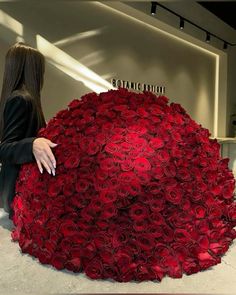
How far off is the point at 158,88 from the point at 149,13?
1191mm

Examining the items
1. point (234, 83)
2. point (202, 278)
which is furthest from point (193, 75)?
point (202, 278)

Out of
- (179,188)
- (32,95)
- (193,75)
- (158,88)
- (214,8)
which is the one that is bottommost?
(179,188)

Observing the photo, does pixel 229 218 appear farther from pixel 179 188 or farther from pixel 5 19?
pixel 5 19

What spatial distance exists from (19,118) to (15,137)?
0.08m

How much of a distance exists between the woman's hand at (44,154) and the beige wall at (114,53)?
2.07 metres

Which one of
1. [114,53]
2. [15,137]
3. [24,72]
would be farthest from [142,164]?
[114,53]

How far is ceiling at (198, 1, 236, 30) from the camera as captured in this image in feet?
19.3

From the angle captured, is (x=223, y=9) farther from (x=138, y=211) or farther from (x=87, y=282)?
(x=87, y=282)

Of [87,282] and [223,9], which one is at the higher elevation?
[223,9]

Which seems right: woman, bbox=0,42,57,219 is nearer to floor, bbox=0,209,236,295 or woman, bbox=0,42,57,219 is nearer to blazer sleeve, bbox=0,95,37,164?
blazer sleeve, bbox=0,95,37,164

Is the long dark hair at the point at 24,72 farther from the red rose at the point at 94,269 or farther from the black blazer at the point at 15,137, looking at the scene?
the red rose at the point at 94,269

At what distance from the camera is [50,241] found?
112 centimetres

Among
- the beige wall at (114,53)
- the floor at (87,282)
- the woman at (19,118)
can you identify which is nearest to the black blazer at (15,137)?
the woman at (19,118)

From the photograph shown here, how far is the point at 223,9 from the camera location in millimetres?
6262
